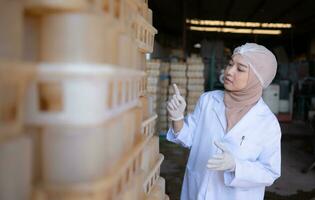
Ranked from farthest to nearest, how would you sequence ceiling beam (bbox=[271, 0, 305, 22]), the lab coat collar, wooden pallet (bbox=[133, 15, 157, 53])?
ceiling beam (bbox=[271, 0, 305, 22])
the lab coat collar
wooden pallet (bbox=[133, 15, 157, 53])

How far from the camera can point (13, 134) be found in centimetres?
76

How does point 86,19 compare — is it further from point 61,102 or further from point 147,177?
point 147,177

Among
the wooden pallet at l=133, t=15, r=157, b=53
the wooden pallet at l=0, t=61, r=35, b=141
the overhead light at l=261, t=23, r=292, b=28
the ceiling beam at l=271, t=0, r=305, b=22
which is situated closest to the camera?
the wooden pallet at l=0, t=61, r=35, b=141

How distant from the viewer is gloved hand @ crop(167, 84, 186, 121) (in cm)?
229

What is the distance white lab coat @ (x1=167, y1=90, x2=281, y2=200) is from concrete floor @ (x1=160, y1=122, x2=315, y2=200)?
2.69 meters

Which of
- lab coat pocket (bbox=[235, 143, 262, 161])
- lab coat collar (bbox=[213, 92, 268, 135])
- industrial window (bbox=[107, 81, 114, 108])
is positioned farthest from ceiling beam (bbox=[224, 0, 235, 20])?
industrial window (bbox=[107, 81, 114, 108])

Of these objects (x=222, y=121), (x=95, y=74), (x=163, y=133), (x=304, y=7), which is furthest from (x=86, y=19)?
(x=304, y=7)

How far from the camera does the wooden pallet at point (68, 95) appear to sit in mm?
761

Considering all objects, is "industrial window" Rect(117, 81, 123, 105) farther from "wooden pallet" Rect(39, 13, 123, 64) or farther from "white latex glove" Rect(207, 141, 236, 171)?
"white latex glove" Rect(207, 141, 236, 171)

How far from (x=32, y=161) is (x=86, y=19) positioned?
327 millimetres

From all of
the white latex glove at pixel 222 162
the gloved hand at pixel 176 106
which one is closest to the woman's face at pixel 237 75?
the gloved hand at pixel 176 106

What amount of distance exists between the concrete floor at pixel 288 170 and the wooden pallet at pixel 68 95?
4327 mm

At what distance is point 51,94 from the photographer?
79 cm

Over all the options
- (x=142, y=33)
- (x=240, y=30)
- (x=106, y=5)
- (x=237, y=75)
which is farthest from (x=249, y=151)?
(x=240, y=30)
